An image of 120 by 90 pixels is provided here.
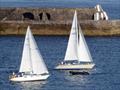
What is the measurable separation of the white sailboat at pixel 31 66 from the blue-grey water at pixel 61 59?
0.50 meters

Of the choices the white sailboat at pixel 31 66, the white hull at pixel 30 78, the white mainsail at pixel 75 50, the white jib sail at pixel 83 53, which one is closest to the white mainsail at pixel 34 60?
A: the white sailboat at pixel 31 66

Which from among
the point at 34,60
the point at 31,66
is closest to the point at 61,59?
the point at 34,60

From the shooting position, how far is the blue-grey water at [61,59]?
62.6m

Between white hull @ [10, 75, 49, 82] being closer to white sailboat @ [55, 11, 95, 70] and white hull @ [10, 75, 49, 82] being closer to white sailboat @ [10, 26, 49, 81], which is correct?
white sailboat @ [10, 26, 49, 81]

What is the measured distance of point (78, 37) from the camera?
73.9 metres

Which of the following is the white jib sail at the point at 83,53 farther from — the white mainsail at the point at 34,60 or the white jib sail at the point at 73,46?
the white mainsail at the point at 34,60

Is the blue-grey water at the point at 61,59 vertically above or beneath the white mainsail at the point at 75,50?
beneath

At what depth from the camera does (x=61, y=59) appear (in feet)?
249

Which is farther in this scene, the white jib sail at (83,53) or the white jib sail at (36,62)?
the white jib sail at (83,53)

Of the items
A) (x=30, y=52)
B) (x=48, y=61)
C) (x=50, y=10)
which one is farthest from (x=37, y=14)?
(x=30, y=52)

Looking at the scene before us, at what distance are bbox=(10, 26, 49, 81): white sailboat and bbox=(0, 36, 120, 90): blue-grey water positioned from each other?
50cm

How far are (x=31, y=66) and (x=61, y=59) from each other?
37.7 ft

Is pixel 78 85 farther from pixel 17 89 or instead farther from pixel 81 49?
pixel 81 49

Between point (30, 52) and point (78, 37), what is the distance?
9670mm
